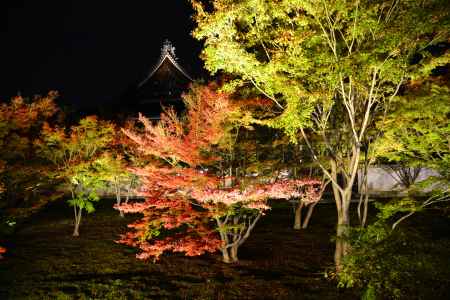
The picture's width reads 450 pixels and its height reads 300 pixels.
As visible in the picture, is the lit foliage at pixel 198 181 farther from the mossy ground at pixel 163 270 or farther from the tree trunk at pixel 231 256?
the mossy ground at pixel 163 270

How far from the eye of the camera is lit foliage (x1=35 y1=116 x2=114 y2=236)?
1532cm

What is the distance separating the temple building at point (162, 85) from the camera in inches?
1481

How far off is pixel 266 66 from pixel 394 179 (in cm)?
2185

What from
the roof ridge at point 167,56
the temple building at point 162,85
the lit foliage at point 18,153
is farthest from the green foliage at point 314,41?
the roof ridge at point 167,56

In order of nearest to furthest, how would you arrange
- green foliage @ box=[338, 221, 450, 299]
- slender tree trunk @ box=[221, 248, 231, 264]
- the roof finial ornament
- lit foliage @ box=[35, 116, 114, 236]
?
green foliage @ box=[338, 221, 450, 299]
slender tree trunk @ box=[221, 248, 231, 264]
lit foliage @ box=[35, 116, 114, 236]
the roof finial ornament

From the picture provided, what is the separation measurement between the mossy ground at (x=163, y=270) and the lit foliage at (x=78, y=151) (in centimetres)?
277

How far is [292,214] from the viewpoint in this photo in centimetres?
2111

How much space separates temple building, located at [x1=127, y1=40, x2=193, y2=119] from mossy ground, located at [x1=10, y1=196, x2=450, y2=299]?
2209 centimetres

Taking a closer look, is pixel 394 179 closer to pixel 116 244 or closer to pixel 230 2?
pixel 116 244

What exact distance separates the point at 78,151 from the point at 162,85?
22788mm

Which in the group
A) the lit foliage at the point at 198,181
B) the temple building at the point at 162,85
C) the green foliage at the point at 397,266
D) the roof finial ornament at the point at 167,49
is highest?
the roof finial ornament at the point at 167,49

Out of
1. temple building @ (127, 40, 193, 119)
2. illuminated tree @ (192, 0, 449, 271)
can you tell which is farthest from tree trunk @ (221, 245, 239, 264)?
temple building @ (127, 40, 193, 119)

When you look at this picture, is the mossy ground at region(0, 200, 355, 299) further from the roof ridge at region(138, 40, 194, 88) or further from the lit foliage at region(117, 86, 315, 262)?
the roof ridge at region(138, 40, 194, 88)

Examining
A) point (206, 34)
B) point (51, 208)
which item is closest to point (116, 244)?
point (206, 34)
